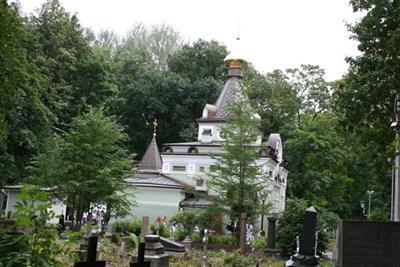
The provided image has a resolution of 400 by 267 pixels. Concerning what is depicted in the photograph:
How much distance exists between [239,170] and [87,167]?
829 cm

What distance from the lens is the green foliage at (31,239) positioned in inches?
126

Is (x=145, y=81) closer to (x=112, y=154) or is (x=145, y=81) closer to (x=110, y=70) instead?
(x=110, y=70)

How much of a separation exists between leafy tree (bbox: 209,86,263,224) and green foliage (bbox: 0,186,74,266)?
23.8 metres

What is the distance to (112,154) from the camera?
A: 25531 mm

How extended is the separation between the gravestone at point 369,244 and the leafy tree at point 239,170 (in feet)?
62.3

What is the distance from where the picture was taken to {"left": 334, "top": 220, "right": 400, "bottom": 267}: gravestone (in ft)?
25.7

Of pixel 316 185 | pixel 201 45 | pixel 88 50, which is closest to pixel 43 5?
pixel 88 50

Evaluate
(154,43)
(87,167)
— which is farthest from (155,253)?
(154,43)

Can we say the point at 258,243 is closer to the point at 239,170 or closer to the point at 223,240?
the point at 223,240

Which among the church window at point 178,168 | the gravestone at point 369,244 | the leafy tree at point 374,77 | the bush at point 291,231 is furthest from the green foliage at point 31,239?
the church window at point 178,168

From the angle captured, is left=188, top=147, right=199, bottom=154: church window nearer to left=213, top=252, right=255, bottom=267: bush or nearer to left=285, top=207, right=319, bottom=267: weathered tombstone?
left=213, top=252, right=255, bottom=267: bush

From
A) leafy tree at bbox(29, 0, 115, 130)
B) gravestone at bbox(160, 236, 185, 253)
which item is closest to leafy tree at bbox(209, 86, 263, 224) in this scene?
gravestone at bbox(160, 236, 185, 253)

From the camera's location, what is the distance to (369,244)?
790 cm

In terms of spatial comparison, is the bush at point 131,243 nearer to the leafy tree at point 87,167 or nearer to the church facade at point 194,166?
the leafy tree at point 87,167
